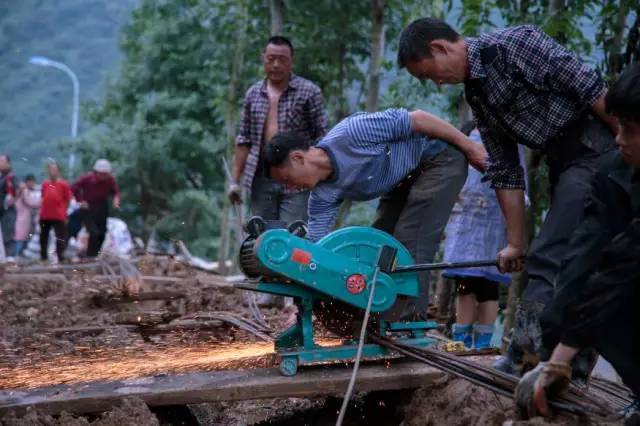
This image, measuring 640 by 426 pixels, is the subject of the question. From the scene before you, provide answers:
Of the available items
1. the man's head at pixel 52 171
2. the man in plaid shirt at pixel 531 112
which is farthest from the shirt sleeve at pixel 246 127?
the man's head at pixel 52 171

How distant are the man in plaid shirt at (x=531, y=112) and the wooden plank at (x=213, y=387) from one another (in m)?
0.58

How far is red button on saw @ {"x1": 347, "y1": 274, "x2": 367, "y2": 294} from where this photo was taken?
173 inches

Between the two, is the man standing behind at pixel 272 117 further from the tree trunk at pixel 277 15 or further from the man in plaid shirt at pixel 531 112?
the tree trunk at pixel 277 15

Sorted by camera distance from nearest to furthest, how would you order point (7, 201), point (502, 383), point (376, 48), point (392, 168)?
point (502, 383) → point (392, 168) → point (376, 48) → point (7, 201)

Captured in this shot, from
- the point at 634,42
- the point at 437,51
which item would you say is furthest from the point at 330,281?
the point at 634,42

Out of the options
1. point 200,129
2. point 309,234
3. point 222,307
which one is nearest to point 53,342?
point 222,307

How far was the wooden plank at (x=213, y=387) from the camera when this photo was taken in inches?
158

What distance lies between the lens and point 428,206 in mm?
5168

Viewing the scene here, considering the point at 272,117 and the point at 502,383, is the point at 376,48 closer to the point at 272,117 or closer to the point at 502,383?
the point at 272,117

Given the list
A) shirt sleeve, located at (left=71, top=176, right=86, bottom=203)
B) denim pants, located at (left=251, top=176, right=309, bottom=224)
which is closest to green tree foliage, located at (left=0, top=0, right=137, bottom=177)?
shirt sleeve, located at (left=71, top=176, right=86, bottom=203)

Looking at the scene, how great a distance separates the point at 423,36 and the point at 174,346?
9.49 ft

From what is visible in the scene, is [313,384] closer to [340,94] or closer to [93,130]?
[340,94]

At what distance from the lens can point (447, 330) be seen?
24.1 feet

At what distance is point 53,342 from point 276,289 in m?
2.60
